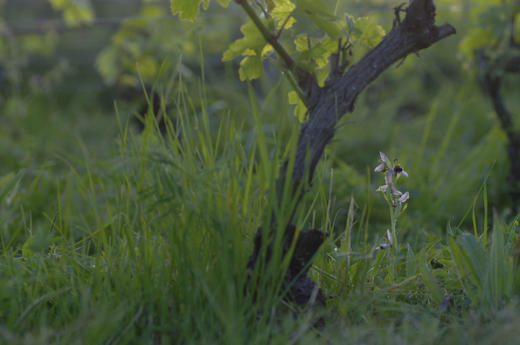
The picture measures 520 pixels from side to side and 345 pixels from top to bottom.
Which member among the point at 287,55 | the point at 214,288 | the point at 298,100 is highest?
the point at 287,55

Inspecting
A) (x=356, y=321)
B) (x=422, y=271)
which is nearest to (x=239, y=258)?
(x=356, y=321)

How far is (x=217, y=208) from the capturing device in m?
1.23

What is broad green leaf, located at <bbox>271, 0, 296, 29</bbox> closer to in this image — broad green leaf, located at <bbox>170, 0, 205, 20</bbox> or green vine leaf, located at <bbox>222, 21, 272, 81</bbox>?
green vine leaf, located at <bbox>222, 21, 272, 81</bbox>

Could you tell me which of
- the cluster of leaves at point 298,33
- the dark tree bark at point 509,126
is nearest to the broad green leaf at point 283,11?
the cluster of leaves at point 298,33

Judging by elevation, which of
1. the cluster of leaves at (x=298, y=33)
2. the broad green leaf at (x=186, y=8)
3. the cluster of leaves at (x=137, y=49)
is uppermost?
the broad green leaf at (x=186, y=8)

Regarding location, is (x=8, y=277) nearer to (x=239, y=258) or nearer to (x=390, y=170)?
(x=239, y=258)

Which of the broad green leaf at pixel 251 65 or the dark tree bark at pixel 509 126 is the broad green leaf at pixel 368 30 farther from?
the dark tree bark at pixel 509 126

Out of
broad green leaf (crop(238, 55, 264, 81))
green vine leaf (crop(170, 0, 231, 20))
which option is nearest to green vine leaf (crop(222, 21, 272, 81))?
broad green leaf (crop(238, 55, 264, 81))

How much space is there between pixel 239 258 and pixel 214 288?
0.31 ft

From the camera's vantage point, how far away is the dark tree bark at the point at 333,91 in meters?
1.26

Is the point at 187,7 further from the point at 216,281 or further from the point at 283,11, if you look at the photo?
the point at 216,281

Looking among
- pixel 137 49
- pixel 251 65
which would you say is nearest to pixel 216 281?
pixel 251 65

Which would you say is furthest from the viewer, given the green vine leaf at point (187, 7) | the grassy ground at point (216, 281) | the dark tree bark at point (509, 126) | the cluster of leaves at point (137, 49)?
the cluster of leaves at point (137, 49)

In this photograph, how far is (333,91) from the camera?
134 cm
